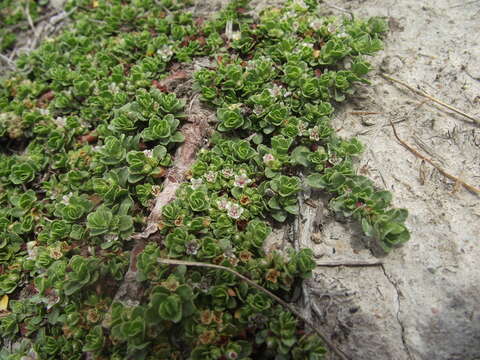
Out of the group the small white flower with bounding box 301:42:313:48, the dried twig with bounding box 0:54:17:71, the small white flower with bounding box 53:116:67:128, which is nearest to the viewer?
the small white flower with bounding box 301:42:313:48

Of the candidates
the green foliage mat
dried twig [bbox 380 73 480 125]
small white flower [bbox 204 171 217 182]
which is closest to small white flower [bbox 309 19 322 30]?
→ the green foliage mat

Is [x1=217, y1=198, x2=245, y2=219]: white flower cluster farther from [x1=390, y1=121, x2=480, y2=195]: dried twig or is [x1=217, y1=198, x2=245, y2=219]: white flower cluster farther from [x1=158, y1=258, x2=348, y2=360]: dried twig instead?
[x1=390, y1=121, x2=480, y2=195]: dried twig

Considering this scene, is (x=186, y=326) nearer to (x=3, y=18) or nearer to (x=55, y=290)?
(x=55, y=290)

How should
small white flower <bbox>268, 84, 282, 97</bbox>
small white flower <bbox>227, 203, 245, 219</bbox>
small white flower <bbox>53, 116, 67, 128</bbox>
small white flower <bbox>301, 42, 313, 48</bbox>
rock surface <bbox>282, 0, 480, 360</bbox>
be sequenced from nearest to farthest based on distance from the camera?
rock surface <bbox>282, 0, 480, 360</bbox>
small white flower <bbox>227, 203, 245, 219</bbox>
small white flower <bbox>268, 84, 282, 97</bbox>
small white flower <bbox>301, 42, 313, 48</bbox>
small white flower <bbox>53, 116, 67, 128</bbox>

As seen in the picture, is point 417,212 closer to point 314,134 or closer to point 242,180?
point 314,134

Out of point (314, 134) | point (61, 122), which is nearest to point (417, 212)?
point (314, 134)

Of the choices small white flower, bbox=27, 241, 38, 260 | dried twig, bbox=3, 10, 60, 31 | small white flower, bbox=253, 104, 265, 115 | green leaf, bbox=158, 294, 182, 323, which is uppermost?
dried twig, bbox=3, 10, 60, 31

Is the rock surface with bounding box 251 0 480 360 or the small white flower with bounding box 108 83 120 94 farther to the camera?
the small white flower with bounding box 108 83 120 94

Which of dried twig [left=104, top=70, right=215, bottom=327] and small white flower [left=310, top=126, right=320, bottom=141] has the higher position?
small white flower [left=310, top=126, right=320, bottom=141]
